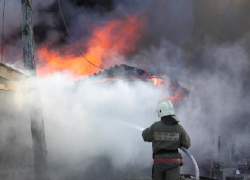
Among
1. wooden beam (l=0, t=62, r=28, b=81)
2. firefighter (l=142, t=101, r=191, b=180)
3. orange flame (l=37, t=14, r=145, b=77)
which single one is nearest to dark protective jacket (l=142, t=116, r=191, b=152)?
firefighter (l=142, t=101, r=191, b=180)

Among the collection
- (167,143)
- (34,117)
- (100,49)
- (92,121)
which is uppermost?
(100,49)

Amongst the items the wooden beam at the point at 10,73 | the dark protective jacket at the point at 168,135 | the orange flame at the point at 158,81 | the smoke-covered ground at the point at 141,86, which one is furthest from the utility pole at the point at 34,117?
the orange flame at the point at 158,81

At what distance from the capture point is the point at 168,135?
466cm

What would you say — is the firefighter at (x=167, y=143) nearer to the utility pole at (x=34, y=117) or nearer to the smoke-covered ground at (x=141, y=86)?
the utility pole at (x=34, y=117)

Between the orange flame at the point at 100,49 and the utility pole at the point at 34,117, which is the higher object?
the orange flame at the point at 100,49

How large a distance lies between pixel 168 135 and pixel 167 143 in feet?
0.44

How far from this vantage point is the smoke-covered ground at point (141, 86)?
855cm

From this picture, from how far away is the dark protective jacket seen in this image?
4.66 meters

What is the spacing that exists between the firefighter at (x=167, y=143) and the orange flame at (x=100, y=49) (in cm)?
1219

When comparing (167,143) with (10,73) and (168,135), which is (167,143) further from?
(10,73)

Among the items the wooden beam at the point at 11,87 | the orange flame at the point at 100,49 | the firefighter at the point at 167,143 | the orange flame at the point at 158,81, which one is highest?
the orange flame at the point at 100,49

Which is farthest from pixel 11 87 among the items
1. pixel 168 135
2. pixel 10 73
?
pixel 168 135

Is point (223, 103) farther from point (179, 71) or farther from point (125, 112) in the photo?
point (125, 112)

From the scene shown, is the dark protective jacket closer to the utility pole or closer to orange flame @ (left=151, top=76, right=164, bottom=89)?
the utility pole
